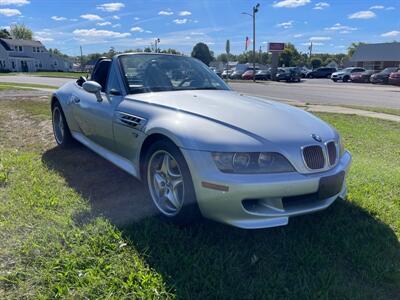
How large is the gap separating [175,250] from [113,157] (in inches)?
61.2

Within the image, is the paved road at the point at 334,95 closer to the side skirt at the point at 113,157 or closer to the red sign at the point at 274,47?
the side skirt at the point at 113,157

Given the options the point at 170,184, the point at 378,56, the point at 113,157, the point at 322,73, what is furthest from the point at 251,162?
the point at 378,56

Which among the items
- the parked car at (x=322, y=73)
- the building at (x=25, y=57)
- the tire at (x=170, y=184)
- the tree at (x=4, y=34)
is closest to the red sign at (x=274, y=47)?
the parked car at (x=322, y=73)

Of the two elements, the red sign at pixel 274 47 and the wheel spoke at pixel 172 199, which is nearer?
the wheel spoke at pixel 172 199

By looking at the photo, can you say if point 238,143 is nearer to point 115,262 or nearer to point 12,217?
point 115,262

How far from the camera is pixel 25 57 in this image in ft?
251

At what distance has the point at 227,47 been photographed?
2741 cm

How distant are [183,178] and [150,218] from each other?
661mm

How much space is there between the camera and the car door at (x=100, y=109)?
389 cm

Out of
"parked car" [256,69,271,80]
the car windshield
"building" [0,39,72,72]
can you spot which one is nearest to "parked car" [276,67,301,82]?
"parked car" [256,69,271,80]

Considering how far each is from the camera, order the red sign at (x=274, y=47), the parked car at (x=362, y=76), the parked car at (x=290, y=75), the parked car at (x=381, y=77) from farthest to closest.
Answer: the red sign at (x=274, y=47) → the parked car at (x=290, y=75) → the parked car at (x=362, y=76) → the parked car at (x=381, y=77)

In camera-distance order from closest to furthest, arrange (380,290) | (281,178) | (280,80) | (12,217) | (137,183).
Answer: (380,290)
(281,178)
(12,217)
(137,183)
(280,80)

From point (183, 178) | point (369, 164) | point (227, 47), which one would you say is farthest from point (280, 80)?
point (183, 178)

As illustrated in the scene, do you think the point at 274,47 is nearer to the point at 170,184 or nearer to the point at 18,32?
the point at 170,184
